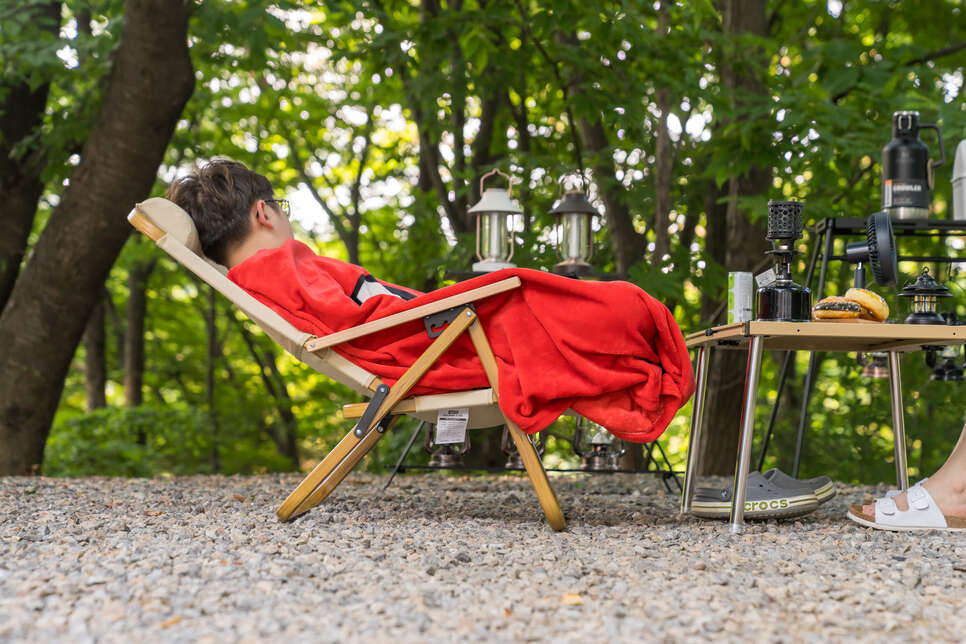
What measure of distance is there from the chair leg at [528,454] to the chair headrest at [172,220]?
99 centimetres

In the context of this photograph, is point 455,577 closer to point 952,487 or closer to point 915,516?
point 915,516

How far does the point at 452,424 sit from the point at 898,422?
59.7 inches

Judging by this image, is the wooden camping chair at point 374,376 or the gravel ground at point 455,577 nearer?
the gravel ground at point 455,577

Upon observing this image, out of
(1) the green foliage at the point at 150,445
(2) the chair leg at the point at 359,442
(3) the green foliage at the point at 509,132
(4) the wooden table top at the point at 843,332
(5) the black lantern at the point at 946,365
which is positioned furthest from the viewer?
(1) the green foliage at the point at 150,445

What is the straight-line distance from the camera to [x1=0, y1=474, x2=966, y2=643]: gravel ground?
5.08ft

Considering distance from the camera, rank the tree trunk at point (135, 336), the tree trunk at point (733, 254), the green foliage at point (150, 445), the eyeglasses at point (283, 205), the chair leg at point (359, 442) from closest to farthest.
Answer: the chair leg at point (359, 442), the eyeglasses at point (283, 205), the tree trunk at point (733, 254), the green foliage at point (150, 445), the tree trunk at point (135, 336)

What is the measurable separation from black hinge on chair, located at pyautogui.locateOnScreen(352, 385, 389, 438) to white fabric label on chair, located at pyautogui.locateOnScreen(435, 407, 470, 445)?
18cm

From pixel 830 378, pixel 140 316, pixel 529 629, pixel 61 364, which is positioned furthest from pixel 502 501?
pixel 140 316

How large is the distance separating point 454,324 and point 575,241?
129 centimetres

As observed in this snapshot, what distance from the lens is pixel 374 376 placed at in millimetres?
2711

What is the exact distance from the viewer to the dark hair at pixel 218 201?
2965 millimetres

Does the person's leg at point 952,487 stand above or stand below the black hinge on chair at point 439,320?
below

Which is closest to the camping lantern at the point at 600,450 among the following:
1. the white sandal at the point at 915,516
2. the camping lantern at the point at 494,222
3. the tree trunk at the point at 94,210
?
the camping lantern at the point at 494,222

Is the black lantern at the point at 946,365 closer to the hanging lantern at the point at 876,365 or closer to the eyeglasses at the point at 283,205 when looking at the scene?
the hanging lantern at the point at 876,365
